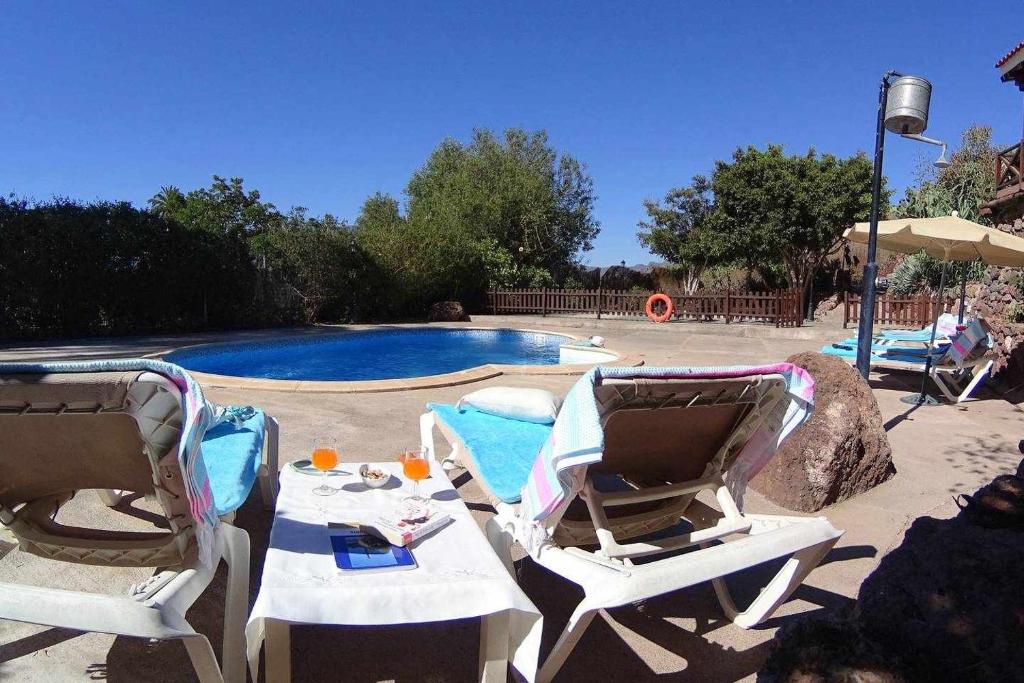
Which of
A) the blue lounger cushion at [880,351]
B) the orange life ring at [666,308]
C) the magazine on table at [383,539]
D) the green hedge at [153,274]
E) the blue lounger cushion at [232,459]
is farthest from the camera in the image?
the orange life ring at [666,308]

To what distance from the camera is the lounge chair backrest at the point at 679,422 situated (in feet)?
6.55

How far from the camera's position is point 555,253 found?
2478 centimetres

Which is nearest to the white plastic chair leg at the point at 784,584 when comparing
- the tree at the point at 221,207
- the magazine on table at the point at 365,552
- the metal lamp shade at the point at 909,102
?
the magazine on table at the point at 365,552

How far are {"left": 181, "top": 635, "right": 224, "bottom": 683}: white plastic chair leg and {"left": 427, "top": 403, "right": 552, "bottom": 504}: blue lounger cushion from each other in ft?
3.76

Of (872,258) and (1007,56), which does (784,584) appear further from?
(1007,56)

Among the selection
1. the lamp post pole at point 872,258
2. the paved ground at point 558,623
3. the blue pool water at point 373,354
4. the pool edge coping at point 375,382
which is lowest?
the blue pool water at point 373,354

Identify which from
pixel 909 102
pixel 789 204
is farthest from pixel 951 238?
pixel 789 204

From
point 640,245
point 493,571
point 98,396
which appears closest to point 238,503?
point 98,396

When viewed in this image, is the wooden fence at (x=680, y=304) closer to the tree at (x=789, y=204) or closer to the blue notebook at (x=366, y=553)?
the tree at (x=789, y=204)

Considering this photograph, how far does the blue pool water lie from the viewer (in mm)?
11109

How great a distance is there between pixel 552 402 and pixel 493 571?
1806 millimetres

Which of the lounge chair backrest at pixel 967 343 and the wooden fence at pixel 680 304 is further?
the wooden fence at pixel 680 304

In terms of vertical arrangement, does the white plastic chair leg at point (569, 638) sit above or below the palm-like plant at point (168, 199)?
below

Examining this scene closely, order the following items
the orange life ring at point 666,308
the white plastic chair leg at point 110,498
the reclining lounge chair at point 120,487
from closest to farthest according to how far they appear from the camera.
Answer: the reclining lounge chair at point 120,487 → the white plastic chair leg at point 110,498 → the orange life ring at point 666,308
